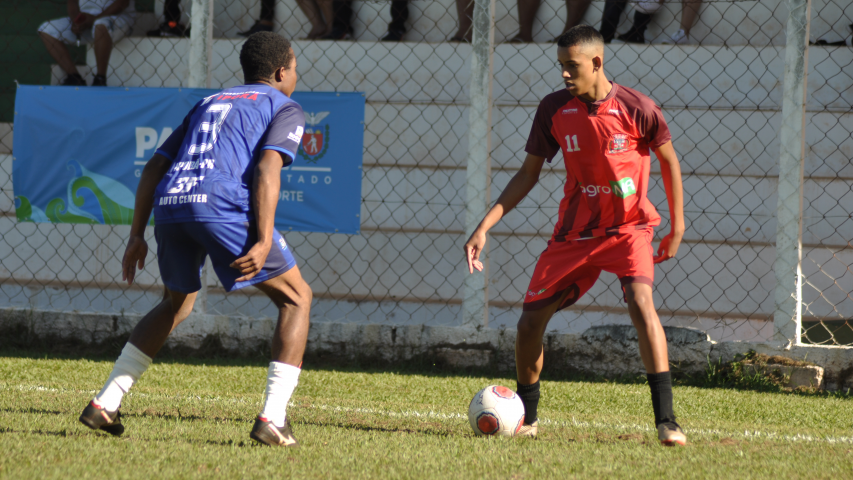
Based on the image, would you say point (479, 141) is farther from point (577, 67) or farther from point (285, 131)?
point (285, 131)

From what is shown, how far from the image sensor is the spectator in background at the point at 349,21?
24.4 ft

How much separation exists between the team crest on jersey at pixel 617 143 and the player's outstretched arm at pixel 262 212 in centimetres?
144

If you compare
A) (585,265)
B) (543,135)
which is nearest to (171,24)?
(543,135)

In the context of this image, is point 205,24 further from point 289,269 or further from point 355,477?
point 355,477

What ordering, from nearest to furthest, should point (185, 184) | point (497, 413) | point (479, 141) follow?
point (185, 184)
point (497, 413)
point (479, 141)

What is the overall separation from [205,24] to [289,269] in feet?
11.4

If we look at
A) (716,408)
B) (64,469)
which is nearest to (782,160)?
(716,408)

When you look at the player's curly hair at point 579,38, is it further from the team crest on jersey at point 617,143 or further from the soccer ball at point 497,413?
the soccer ball at point 497,413

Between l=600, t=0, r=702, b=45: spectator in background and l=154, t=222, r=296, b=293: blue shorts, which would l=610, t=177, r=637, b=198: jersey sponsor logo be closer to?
l=154, t=222, r=296, b=293: blue shorts

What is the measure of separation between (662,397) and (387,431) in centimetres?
120

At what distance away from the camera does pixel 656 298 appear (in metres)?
6.86

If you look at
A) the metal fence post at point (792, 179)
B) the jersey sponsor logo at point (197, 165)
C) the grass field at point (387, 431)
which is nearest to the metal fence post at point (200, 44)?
the grass field at point (387, 431)

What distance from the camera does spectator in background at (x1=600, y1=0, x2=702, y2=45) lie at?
22.6 ft

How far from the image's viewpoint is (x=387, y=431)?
140 inches
